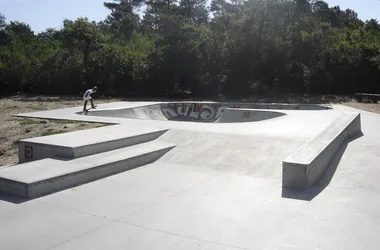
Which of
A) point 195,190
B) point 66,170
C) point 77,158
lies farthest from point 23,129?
point 195,190

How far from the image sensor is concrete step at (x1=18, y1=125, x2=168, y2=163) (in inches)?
278

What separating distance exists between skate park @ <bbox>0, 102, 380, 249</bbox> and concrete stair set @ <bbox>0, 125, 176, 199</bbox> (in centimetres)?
2

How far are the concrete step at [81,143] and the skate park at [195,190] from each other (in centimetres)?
2

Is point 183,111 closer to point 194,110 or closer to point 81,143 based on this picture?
point 194,110

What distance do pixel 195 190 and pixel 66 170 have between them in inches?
84.3

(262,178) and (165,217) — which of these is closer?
(165,217)

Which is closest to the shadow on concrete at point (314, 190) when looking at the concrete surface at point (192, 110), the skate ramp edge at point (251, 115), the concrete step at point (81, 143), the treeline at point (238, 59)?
the concrete step at point (81, 143)

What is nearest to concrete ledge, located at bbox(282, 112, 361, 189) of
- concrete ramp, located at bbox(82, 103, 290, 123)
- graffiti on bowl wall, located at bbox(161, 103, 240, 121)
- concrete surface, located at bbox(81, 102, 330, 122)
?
concrete ramp, located at bbox(82, 103, 290, 123)

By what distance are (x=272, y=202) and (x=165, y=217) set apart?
1.50 metres

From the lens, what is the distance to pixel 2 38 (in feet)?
135

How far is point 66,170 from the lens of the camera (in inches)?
238

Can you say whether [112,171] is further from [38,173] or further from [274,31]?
[274,31]

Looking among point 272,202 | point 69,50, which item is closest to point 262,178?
point 272,202

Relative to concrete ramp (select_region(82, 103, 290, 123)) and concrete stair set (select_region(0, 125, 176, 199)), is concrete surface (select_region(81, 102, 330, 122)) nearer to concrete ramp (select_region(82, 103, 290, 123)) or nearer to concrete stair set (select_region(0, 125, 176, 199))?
concrete ramp (select_region(82, 103, 290, 123))
